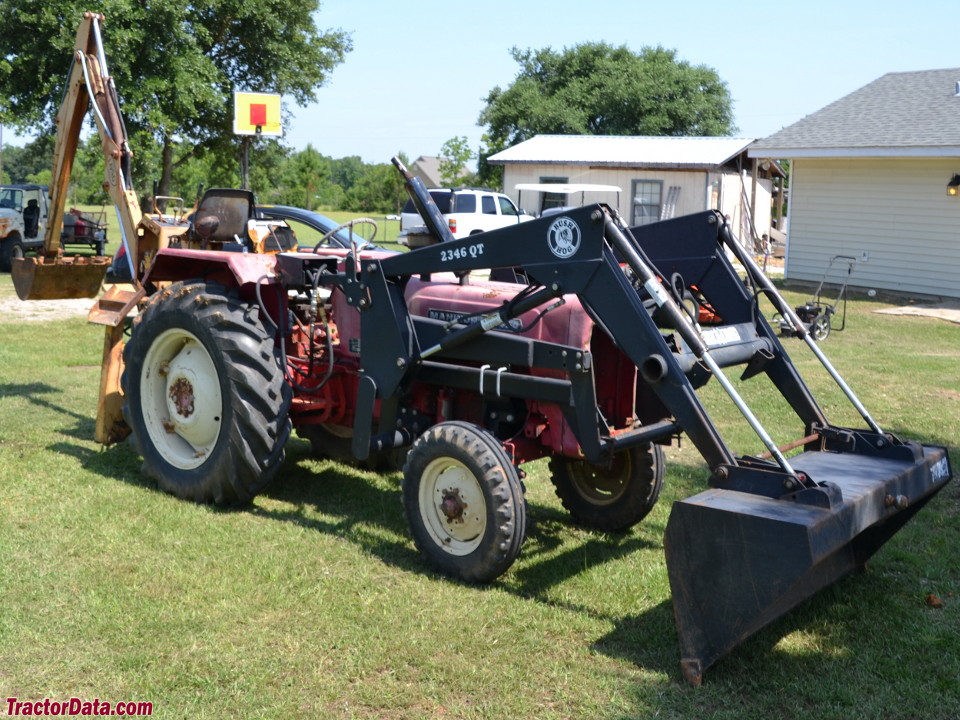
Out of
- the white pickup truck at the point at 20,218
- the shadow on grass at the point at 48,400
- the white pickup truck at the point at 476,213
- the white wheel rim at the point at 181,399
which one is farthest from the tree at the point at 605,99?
the white wheel rim at the point at 181,399

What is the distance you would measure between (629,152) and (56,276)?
24.1 metres

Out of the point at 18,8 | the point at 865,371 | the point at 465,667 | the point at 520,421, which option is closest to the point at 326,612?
the point at 465,667

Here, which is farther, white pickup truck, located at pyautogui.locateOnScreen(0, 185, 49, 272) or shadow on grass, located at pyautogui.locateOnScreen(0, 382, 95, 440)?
white pickup truck, located at pyautogui.locateOnScreen(0, 185, 49, 272)

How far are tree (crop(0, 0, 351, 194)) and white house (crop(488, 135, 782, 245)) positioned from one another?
24.7 ft

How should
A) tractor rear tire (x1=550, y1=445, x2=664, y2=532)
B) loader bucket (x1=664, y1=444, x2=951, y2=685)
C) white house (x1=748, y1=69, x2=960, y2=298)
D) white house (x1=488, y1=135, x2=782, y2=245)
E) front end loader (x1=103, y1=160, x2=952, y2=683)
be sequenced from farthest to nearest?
white house (x1=488, y1=135, x2=782, y2=245) < white house (x1=748, y1=69, x2=960, y2=298) < tractor rear tire (x1=550, y1=445, x2=664, y2=532) < front end loader (x1=103, y1=160, x2=952, y2=683) < loader bucket (x1=664, y1=444, x2=951, y2=685)

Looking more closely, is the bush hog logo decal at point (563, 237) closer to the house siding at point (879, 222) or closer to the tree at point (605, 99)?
the house siding at point (879, 222)

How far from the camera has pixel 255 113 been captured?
11.6m

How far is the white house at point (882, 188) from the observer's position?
18750mm

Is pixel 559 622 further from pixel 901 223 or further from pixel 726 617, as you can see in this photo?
pixel 901 223

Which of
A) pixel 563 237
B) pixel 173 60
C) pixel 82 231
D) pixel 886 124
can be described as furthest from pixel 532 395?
pixel 82 231

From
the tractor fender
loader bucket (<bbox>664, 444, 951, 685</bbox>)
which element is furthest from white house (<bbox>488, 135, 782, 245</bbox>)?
loader bucket (<bbox>664, 444, 951, 685</bbox>)

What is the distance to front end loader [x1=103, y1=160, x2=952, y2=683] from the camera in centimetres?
397

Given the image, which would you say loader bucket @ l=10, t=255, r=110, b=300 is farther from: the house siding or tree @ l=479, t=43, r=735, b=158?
tree @ l=479, t=43, r=735, b=158

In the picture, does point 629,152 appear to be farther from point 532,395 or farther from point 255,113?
point 532,395
